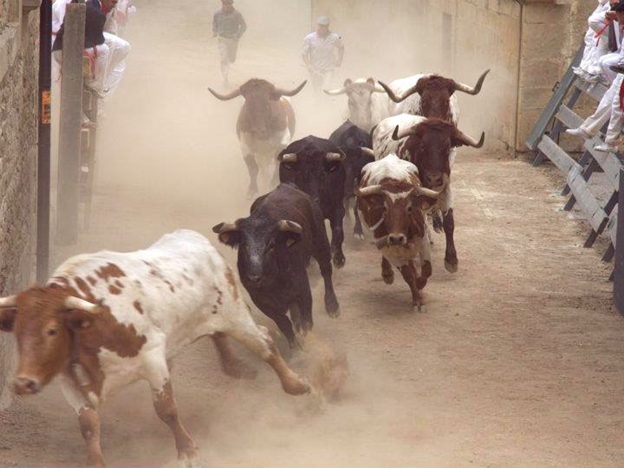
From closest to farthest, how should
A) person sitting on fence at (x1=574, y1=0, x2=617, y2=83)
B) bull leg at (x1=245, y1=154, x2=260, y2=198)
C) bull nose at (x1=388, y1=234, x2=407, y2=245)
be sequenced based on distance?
1. bull nose at (x1=388, y1=234, x2=407, y2=245)
2. person sitting on fence at (x1=574, y1=0, x2=617, y2=83)
3. bull leg at (x1=245, y1=154, x2=260, y2=198)

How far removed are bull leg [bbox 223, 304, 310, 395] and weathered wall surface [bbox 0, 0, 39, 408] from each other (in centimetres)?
145

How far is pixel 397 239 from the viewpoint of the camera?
1076 centimetres

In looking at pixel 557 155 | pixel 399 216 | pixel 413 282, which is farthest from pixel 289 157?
pixel 557 155

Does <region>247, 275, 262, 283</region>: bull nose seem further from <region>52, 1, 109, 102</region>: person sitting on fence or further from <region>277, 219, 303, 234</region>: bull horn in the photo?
<region>52, 1, 109, 102</region>: person sitting on fence

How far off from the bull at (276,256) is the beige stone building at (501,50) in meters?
9.97

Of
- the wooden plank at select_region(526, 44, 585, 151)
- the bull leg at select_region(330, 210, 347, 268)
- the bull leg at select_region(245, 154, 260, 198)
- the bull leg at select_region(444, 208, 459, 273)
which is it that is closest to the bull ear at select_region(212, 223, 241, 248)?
the bull leg at select_region(330, 210, 347, 268)

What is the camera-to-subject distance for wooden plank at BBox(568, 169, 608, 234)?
45.8ft

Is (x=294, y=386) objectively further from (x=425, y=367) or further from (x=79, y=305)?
(x=79, y=305)

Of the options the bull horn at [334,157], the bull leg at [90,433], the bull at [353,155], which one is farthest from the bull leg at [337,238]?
the bull leg at [90,433]

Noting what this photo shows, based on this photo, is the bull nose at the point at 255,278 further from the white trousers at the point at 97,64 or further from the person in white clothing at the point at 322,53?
the person in white clothing at the point at 322,53

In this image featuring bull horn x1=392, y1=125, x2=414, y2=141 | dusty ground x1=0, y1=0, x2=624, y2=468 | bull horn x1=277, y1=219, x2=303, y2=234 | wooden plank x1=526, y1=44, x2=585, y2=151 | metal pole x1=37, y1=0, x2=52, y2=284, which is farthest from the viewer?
wooden plank x1=526, y1=44, x2=585, y2=151

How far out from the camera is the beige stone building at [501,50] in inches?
752

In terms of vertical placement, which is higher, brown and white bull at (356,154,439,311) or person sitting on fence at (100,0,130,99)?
person sitting on fence at (100,0,130,99)

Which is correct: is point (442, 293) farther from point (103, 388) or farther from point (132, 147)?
point (132, 147)
